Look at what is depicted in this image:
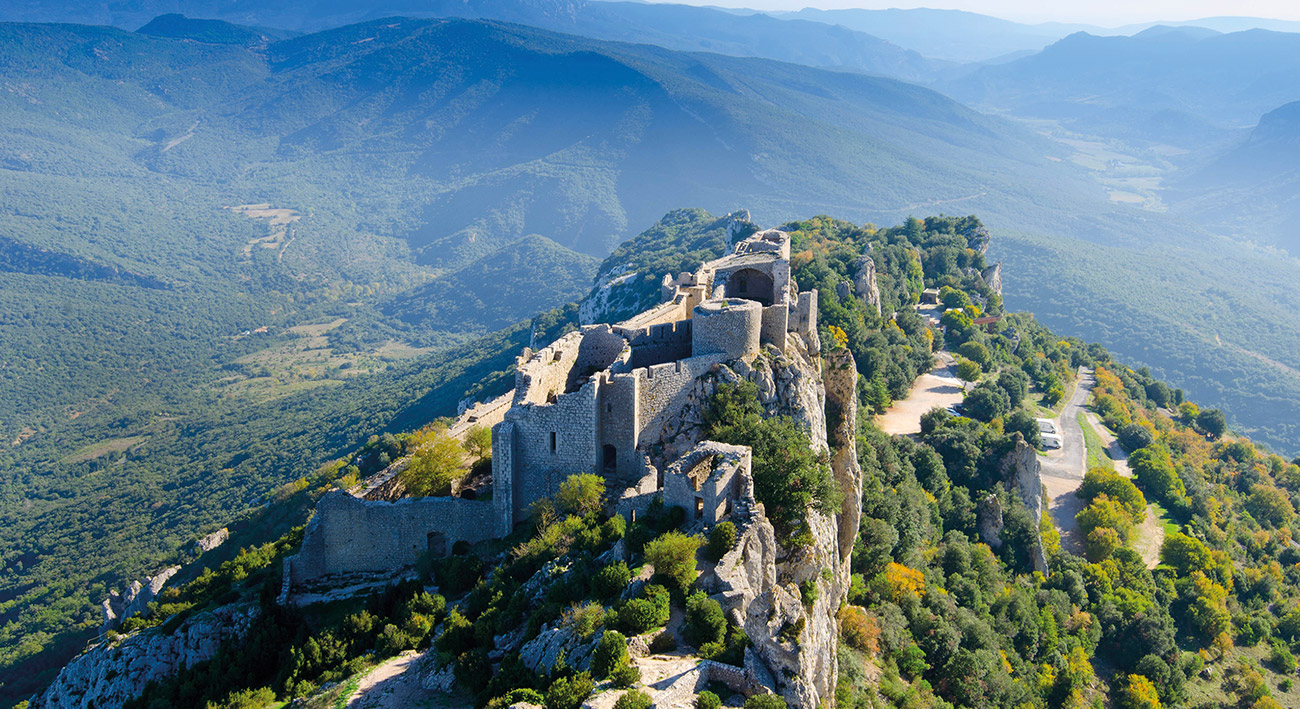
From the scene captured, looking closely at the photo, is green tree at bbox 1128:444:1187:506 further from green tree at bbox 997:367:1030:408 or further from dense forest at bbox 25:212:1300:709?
green tree at bbox 997:367:1030:408

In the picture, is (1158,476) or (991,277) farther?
(991,277)

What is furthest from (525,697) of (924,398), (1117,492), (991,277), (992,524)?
(991,277)

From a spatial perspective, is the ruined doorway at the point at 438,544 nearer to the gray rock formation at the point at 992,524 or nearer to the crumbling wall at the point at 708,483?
the crumbling wall at the point at 708,483

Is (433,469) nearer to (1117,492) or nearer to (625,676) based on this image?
(625,676)

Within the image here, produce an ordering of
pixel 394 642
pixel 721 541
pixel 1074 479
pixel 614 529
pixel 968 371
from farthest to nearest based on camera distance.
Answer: pixel 968 371 → pixel 1074 479 → pixel 394 642 → pixel 614 529 → pixel 721 541

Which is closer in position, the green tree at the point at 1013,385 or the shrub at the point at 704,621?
the shrub at the point at 704,621

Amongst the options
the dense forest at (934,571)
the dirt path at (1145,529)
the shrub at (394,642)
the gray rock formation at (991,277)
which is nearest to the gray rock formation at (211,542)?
the dense forest at (934,571)
